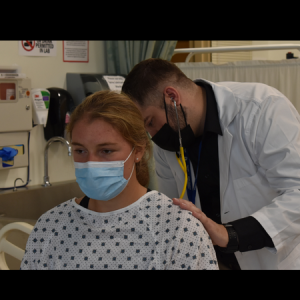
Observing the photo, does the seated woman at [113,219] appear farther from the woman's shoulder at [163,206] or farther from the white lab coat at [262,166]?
the white lab coat at [262,166]

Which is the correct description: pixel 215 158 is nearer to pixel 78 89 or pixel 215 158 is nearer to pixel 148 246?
pixel 148 246

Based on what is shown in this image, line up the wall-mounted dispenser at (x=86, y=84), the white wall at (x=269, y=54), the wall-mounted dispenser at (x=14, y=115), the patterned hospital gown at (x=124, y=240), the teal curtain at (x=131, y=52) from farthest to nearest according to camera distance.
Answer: the white wall at (x=269, y=54) → the teal curtain at (x=131, y=52) → the wall-mounted dispenser at (x=86, y=84) → the wall-mounted dispenser at (x=14, y=115) → the patterned hospital gown at (x=124, y=240)

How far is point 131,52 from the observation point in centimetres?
258

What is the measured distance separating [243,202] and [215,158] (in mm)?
240

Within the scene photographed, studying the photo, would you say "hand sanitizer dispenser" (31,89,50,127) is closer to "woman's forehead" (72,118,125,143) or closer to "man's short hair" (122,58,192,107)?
"man's short hair" (122,58,192,107)

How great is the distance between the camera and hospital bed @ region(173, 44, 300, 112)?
6.89 ft

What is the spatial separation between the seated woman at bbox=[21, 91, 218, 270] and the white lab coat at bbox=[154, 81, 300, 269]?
14.3 inches

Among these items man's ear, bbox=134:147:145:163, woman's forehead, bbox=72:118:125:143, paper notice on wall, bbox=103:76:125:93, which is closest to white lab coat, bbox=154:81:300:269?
man's ear, bbox=134:147:145:163

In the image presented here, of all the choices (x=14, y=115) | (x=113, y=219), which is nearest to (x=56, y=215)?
(x=113, y=219)

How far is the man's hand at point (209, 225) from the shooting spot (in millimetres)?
1252

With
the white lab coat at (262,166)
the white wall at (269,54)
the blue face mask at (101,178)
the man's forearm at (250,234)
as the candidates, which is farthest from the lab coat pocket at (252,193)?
the white wall at (269,54)

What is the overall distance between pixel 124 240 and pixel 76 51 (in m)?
1.67

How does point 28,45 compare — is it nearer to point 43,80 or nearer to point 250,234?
point 43,80

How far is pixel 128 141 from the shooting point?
1.27 metres
